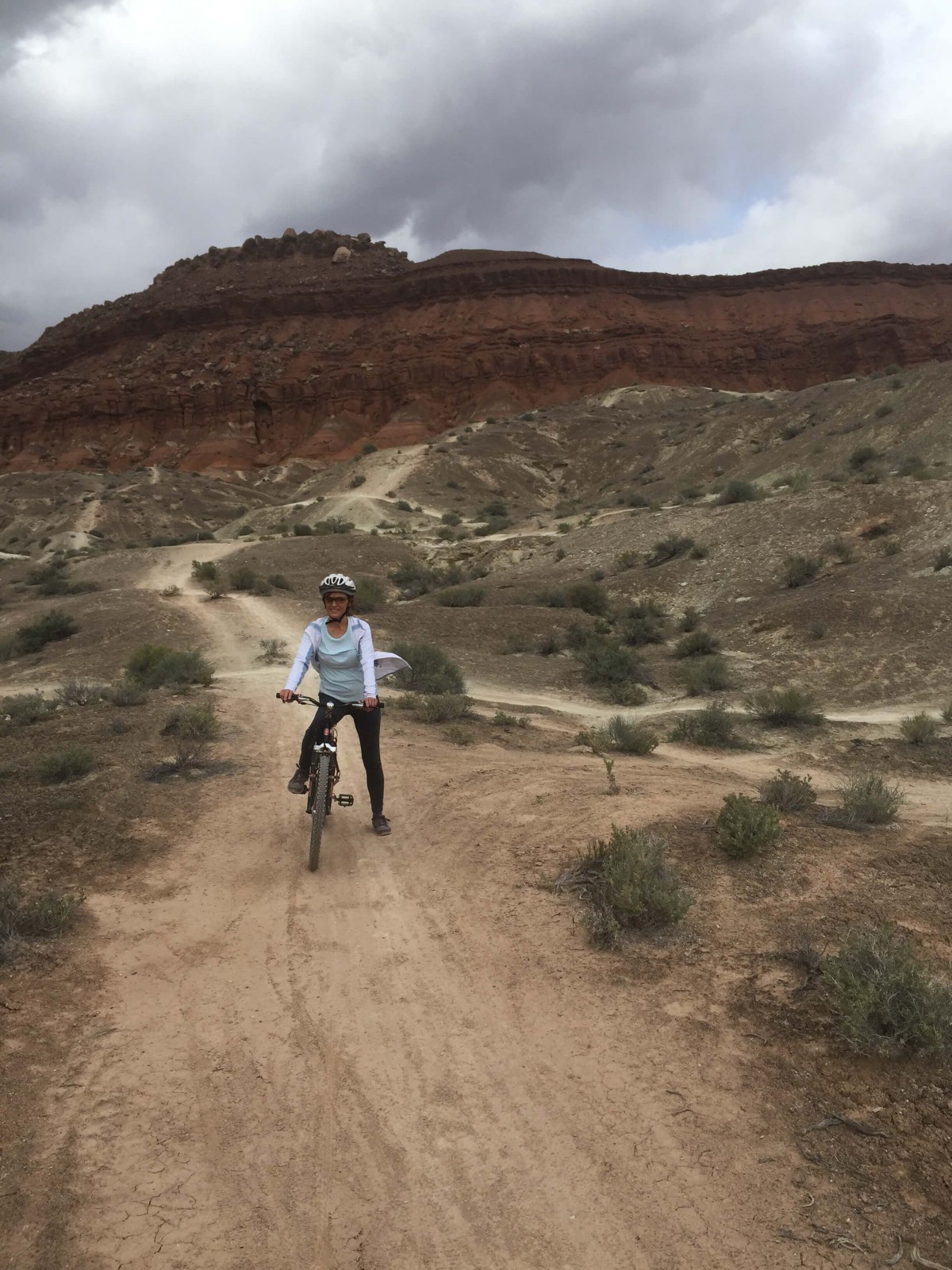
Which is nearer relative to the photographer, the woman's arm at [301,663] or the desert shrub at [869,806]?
the woman's arm at [301,663]

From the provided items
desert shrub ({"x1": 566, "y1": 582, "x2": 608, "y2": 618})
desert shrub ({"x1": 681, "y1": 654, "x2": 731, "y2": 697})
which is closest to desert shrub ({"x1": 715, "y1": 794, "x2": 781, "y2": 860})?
desert shrub ({"x1": 681, "y1": 654, "x2": 731, "y2": 697})

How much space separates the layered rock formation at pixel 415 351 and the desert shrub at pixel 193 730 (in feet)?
185

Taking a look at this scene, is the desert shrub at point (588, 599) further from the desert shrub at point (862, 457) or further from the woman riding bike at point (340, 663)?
the woman riding bike at point (340, 663)

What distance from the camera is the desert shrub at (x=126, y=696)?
1008cm

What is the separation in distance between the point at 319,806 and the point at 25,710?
6.46 meters

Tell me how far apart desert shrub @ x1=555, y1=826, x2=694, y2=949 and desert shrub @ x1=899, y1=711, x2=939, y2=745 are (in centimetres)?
628

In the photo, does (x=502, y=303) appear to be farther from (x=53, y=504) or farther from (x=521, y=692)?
(x=521, y=692)

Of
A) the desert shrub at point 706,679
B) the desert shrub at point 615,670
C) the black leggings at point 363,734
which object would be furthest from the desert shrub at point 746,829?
the desert shrub at point 706,679

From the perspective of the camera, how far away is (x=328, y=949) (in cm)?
420

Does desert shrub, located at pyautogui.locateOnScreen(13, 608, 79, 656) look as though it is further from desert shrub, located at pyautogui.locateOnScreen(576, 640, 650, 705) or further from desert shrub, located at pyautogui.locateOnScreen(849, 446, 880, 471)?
desert shrub, located at pyautogui.locateOnScreen(849, 446, 880, 471)

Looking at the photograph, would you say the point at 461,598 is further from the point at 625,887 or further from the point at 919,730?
the point at 625,887

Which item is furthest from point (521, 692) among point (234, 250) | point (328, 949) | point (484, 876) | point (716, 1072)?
point (234, 250)

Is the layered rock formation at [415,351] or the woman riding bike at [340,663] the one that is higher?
the layered rock formation at [415,351]

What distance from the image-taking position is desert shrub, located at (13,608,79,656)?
655 inches
